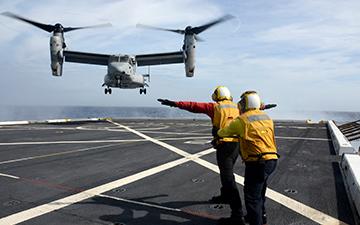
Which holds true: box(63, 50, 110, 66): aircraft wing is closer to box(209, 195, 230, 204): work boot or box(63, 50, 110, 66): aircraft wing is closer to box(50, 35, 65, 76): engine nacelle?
box(50, 35, 65, 76): engine nacelle

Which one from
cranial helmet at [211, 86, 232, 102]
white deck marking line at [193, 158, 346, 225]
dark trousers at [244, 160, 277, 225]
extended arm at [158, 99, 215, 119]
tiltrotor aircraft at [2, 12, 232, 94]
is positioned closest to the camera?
A: dark trousers at [244, 160, 277, 225]

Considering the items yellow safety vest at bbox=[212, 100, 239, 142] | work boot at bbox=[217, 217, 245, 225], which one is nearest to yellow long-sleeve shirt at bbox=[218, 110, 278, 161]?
yellow safety vest at bbox=[212, 100, 239, 142]

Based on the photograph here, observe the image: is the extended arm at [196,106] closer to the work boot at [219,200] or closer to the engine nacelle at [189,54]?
the work boot at [219,200]

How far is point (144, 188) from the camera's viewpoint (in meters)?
7.28

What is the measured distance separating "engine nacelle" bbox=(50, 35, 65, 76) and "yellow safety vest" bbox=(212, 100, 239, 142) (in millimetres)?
29516

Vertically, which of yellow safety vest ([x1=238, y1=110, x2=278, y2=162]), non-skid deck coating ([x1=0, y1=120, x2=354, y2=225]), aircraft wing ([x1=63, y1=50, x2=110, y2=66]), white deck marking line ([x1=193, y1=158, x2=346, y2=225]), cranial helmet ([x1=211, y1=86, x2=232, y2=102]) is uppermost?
aircraft wing ([x1=63, y1=50, x2=110, y2=66])

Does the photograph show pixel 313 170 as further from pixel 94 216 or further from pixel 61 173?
pixel 61 173

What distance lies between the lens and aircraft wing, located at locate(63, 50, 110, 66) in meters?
34.6

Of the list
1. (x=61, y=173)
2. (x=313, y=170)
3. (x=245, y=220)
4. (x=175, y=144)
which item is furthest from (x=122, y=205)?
(x=175, y=144)

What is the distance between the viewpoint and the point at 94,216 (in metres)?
5.44

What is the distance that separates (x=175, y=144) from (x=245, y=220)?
31.0 feet

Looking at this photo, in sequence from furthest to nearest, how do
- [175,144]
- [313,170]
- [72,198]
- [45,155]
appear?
[175,144] → [45,155] → [313,170] → [72,198]

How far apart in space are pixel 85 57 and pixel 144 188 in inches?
1226

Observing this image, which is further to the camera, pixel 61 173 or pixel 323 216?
pixel 61 173
